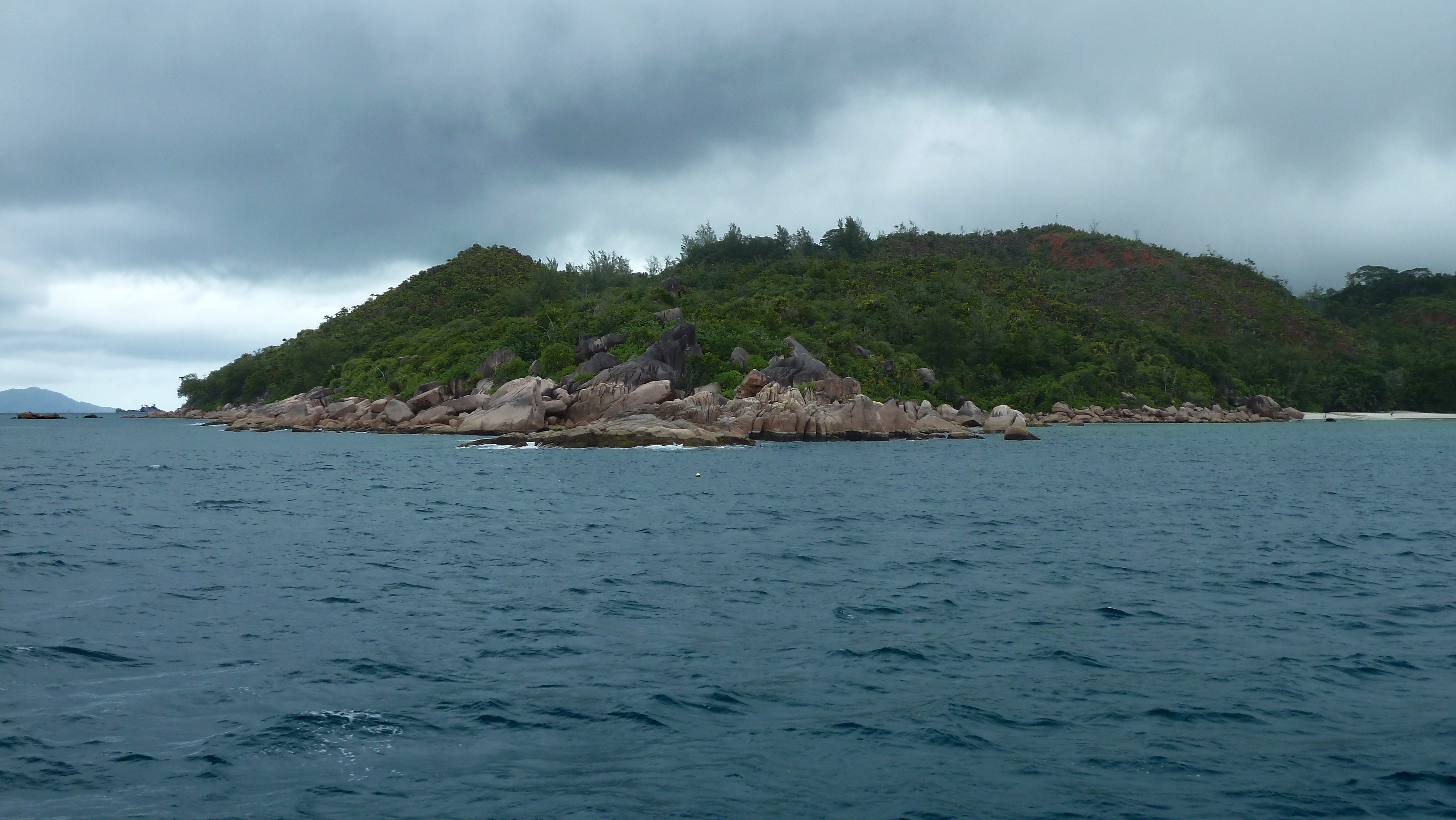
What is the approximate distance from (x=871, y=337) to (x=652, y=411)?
156 ft

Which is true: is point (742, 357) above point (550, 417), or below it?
above

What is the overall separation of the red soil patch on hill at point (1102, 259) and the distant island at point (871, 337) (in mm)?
1122

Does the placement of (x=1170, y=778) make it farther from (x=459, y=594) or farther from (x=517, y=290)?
(x=517, y=290)

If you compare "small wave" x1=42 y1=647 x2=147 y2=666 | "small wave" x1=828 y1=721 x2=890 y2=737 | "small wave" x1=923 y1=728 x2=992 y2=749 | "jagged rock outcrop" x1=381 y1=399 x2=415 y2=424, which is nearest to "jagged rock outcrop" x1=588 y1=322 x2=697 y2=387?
"jagged rock outcrop" x1=381 y1=399 x2=415 y2=424

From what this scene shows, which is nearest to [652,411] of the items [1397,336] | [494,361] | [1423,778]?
[494,361]

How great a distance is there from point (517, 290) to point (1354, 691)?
4978 inches

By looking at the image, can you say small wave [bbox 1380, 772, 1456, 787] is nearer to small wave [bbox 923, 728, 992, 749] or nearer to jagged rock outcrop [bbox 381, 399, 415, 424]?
small wave [bbox 923, 728, 992, 749]

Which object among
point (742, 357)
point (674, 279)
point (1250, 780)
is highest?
point (674, 279)

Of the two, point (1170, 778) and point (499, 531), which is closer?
point (1170, 778)

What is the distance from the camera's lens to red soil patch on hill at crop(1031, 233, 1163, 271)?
186750 mm

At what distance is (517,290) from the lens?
429ft

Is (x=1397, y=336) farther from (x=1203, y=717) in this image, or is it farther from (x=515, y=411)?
(x=1203, y=717)

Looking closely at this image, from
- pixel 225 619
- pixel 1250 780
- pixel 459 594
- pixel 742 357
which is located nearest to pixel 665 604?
pixel 459 594

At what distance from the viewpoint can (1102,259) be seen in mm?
192250
